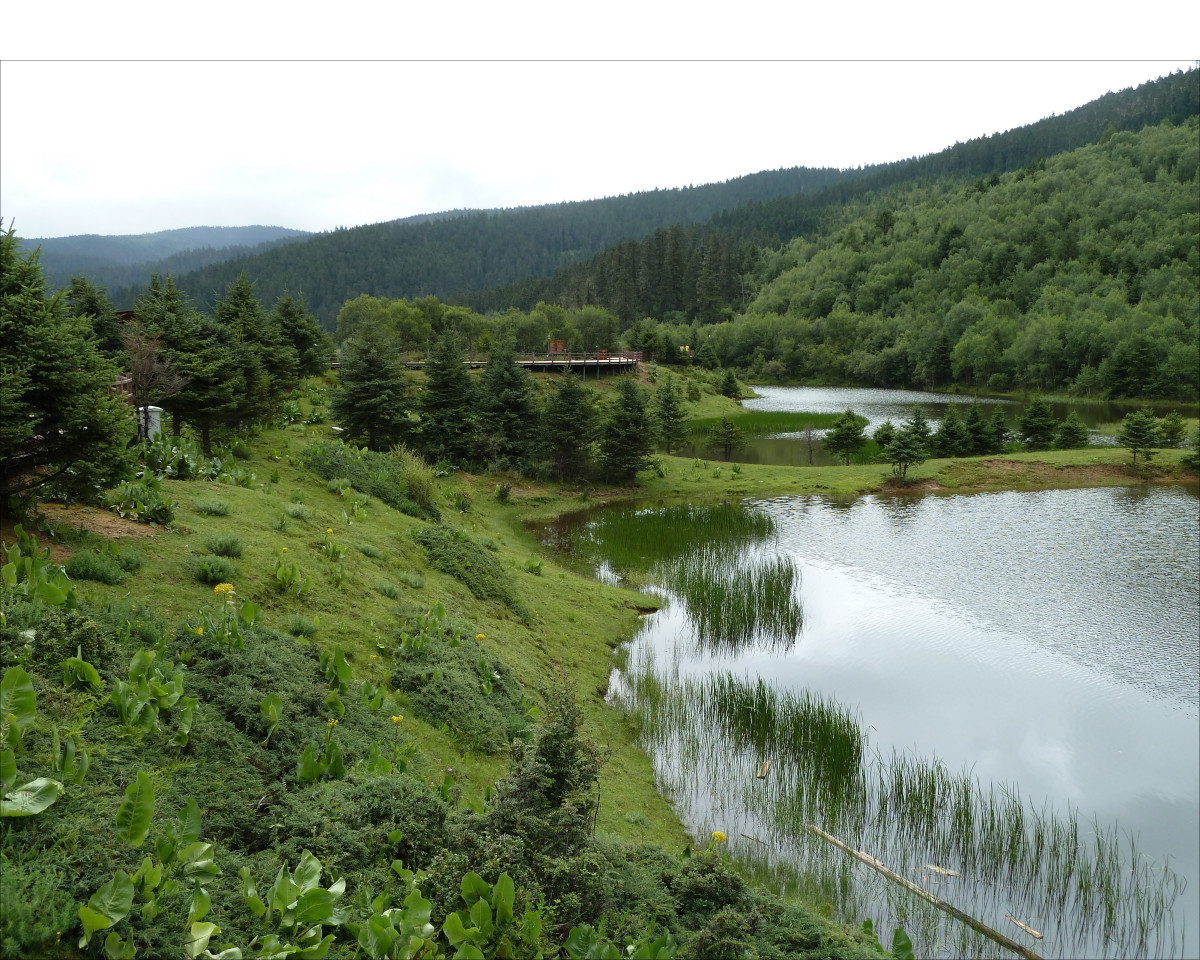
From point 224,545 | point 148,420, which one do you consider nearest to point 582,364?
point 148,420

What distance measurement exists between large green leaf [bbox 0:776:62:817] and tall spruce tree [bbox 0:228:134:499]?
4.88 meters

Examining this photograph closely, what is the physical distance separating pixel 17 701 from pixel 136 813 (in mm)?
1224

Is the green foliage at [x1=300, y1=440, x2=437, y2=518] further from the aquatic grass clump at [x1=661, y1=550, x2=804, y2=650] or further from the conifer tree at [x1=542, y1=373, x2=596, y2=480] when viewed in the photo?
the conifer tree at [x1=542, y1=373, x2=596, y2=480]

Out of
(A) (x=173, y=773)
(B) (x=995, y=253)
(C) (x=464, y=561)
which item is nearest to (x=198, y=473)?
(C) (x=464, y=561)

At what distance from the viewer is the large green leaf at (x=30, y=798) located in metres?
4.05

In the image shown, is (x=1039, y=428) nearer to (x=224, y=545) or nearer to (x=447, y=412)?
(x=447, y=412)

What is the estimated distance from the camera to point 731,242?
149625 millimetres

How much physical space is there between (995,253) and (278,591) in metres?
127

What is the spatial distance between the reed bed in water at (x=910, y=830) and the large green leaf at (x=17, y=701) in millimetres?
7428

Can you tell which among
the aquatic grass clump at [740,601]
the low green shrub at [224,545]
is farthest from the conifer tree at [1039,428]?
the low green shrub at [224,545]

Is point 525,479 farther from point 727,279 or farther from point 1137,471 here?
point 727,279

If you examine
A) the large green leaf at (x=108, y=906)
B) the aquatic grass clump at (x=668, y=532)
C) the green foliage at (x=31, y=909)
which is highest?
the green foliage at (x=31, y=909)

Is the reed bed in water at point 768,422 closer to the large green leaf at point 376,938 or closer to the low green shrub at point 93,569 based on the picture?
the low green shrub at point 93,569

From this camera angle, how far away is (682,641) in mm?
15953
